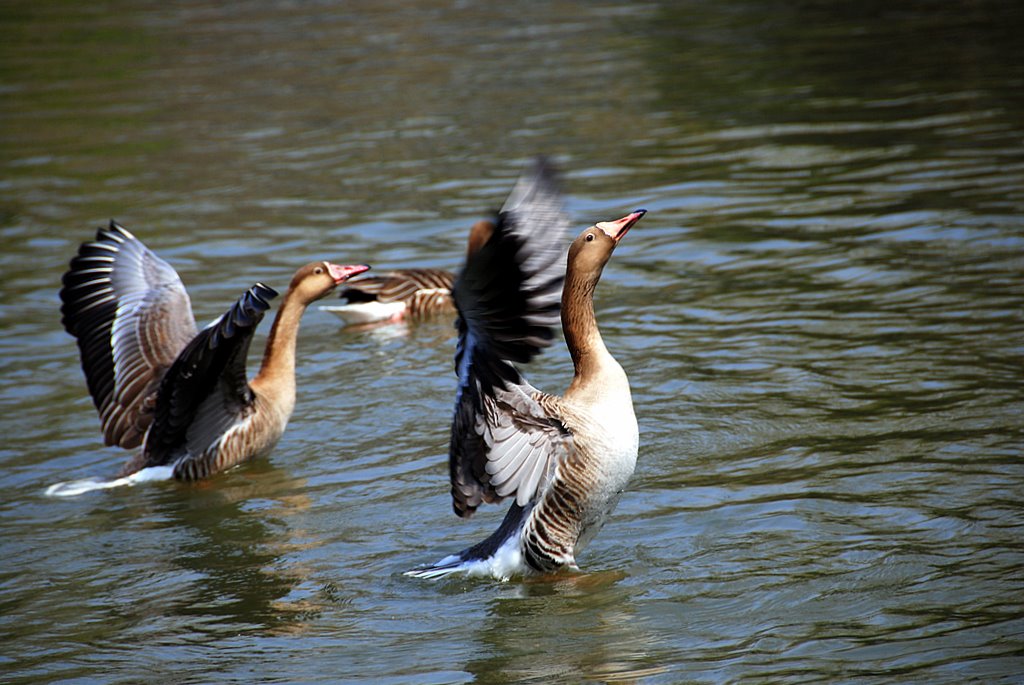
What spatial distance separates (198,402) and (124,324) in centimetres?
110

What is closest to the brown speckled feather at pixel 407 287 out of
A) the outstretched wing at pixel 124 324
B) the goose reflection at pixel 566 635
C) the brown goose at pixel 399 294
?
the brown goose at pixel 399 294

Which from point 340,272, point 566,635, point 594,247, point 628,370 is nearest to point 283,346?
point 340,272

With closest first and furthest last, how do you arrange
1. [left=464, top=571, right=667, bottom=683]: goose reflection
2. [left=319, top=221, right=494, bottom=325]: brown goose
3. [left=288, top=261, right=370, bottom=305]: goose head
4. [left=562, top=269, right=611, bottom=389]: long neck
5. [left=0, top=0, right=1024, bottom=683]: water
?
[left=464, top=571, right=667, bottom=683]: goose reflection → [left=0, top=0, right=1024, bottom=683]: water → [left=562, top=269, right=611, bottom=389]: long neck → [left=288, top=261, right=370, bottom=305]: goose head → [left=319, top=221, right=494, bottom=325]: brown goose

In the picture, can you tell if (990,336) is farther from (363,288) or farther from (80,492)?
(80,492)

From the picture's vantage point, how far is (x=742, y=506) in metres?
7.05

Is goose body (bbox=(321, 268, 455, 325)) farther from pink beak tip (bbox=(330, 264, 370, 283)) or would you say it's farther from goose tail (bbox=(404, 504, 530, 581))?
goose tail (bbox=(404, 504, 530, 581))

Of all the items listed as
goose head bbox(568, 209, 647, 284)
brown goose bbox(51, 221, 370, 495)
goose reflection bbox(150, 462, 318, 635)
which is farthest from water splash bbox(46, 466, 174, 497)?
goose head bbox(568, 209, 647, 284)

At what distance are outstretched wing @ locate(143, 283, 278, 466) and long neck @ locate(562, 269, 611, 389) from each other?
94.8 inches

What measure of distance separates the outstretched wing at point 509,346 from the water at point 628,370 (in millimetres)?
698

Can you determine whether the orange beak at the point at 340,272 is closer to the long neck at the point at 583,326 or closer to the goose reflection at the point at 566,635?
the long neck at the point at 583,326

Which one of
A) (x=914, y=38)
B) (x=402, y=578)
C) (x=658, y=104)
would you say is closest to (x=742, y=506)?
(x=402, y=578)

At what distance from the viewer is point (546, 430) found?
6.10 metres

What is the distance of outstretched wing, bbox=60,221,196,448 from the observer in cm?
891

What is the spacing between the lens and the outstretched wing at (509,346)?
208 inches
